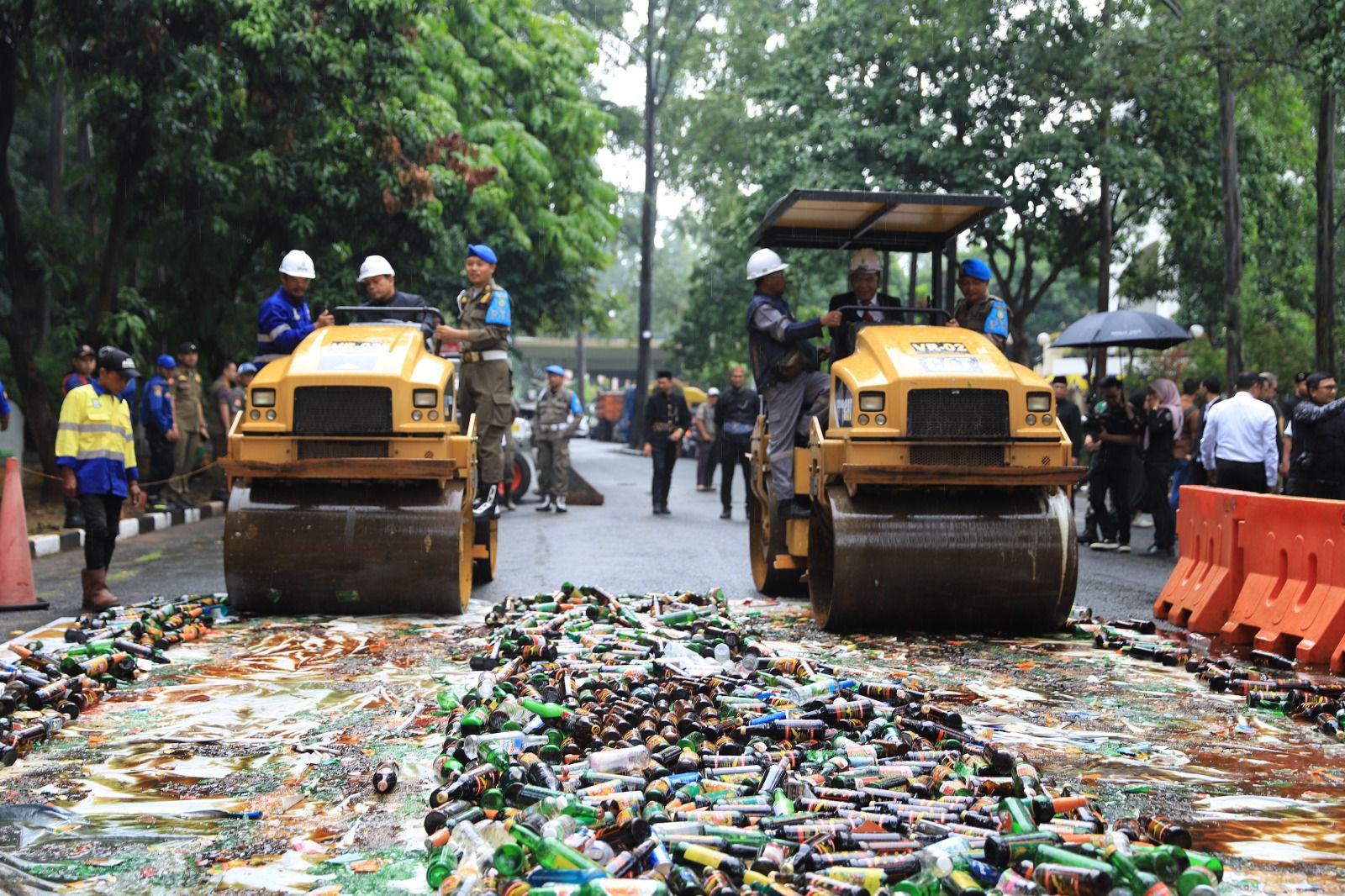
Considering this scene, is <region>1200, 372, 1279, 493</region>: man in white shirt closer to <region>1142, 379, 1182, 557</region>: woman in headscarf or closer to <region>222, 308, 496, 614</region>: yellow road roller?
<region>1142, 379, 1182, 557</region>: woman in headscarf

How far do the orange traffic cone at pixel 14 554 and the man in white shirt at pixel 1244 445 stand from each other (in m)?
10.4

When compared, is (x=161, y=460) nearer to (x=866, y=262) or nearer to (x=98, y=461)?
(x=98, y=461)

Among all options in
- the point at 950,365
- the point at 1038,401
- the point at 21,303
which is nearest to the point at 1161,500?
the point at 1038,401

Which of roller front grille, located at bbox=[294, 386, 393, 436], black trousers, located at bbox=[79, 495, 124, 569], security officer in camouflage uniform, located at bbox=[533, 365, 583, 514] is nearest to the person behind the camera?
roller front grille, located at bbox=[294, 386, 393, 436]

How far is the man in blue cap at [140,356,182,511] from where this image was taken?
19000 millimetres

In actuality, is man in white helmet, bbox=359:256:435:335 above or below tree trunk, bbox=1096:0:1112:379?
below

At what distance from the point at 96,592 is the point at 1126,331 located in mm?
12827

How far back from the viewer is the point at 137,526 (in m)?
17.1

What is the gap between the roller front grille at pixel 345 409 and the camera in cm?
970

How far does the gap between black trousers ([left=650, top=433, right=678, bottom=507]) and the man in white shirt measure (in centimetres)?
827

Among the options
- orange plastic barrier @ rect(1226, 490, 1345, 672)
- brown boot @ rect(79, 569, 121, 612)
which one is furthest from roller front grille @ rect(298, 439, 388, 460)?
orange plastic barrier @ rect(1226, 490, 1345, 672)

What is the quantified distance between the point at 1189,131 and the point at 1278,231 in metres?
4.37

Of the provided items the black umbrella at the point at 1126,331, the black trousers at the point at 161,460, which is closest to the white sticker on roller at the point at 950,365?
the black umbrella at the point at 1126,331

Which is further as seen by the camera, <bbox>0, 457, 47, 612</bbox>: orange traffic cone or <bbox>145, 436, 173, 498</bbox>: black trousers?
<bbox>145, 436, 173, 498</bbox>: black trousers
